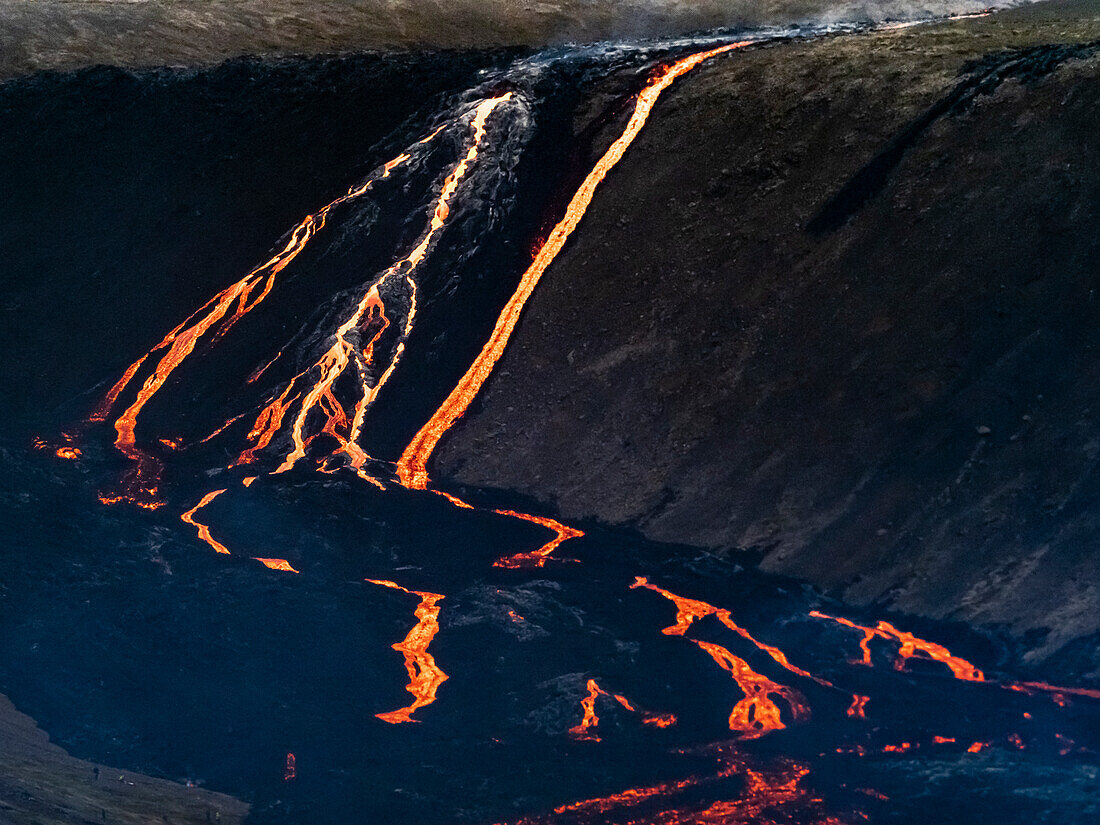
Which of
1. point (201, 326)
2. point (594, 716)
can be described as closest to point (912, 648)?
point (594, 716)

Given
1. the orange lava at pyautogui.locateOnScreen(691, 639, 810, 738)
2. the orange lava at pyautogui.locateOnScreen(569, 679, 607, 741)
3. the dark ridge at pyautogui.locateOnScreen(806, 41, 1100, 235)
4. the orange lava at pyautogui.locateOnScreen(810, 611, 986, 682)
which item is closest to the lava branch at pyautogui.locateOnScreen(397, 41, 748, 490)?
the dark ridge at pyautogui.locateOnScreen(806, 41, 1100, 235)

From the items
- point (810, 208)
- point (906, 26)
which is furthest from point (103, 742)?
point (906, 26)

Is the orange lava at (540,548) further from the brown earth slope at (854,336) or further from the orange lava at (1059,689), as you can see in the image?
the orange lava at (1059,689)

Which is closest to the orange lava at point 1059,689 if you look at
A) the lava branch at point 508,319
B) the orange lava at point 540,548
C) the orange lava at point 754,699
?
the orange lava at point 754,699

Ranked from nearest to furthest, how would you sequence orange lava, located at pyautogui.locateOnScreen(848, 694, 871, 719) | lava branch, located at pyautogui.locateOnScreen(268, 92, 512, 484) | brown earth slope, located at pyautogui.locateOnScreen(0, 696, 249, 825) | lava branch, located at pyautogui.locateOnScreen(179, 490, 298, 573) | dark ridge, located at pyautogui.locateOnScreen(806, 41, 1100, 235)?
dark ridge, located at pyautogui.locateOnScreen(806, 41, 1100, 235), lava branch, located at pyautogui.locateOnScreen(268, 92, 512, 484), orange lava, located at pyautogui.locateOnScreen(848, 694, 871, 719), lava branch, located at pyautogui.locateOnScreen(179, 490, 298, 573), brown earth slope, located at pyautogui.locateOnScreen(0, 696, 249, 825)

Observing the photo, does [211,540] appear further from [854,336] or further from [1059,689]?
[1059,689]

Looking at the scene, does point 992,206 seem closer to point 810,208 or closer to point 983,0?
point 810,208

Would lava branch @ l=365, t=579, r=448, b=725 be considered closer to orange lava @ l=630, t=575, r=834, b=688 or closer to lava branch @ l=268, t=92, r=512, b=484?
lava branch @ l=268, t=92, r=512, b=484
